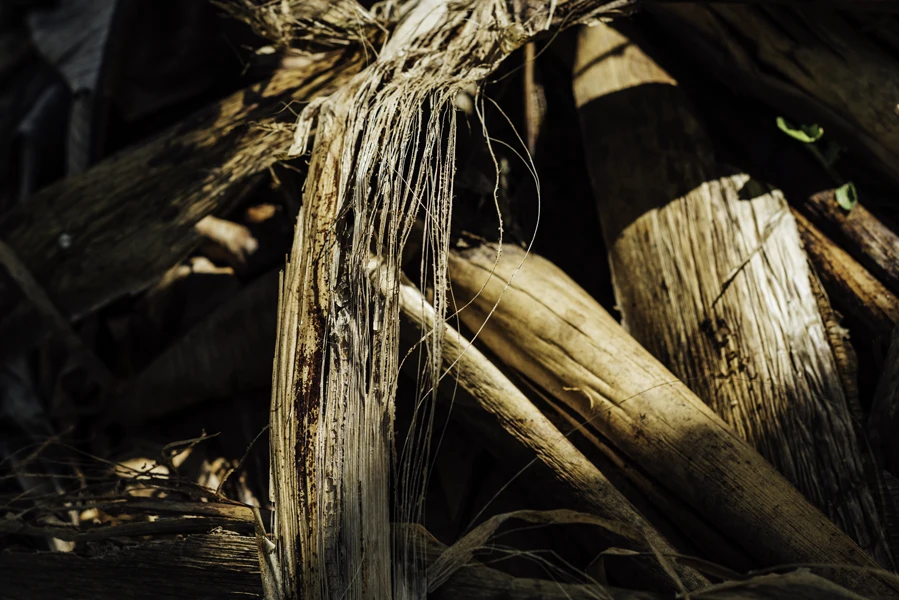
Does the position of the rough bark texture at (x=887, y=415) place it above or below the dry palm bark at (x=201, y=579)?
above

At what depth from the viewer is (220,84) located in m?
2.62

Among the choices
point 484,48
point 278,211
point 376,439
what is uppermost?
point 484,48

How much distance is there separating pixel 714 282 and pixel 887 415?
48 centimetres

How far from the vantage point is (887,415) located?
159 centimetres

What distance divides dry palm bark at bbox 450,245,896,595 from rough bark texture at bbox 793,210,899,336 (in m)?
0.50

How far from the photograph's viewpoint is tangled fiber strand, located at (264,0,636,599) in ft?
4.05

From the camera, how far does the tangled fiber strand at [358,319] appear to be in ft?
4.05

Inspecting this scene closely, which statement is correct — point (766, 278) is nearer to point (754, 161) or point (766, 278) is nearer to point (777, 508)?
point (754, 161)

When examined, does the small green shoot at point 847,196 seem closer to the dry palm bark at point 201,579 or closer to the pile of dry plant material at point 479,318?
the pile of dry plant material at point 479,318

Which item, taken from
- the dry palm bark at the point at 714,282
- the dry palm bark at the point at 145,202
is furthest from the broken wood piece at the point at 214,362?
the dry palm bark at the point at 714,282

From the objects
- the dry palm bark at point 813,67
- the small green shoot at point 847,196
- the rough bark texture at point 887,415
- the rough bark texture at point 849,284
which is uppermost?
the dry palm bark at point 813,67

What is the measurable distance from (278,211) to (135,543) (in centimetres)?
117

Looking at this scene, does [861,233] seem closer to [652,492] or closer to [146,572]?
[652,492]

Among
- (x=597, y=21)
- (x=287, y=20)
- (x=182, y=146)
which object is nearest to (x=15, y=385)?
(x=182, y=146)
